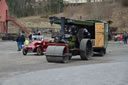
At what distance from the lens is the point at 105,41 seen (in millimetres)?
20609

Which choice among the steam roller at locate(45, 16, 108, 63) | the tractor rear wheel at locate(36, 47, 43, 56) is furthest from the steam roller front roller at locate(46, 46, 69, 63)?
the tractor rear wheel at locate(36, 47, 43, 56)

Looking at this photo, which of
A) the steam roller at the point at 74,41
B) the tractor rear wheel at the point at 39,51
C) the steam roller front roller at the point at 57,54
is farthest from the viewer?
the tractor rear wheel at the point at 39,51

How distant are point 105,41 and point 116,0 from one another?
12.5 meters

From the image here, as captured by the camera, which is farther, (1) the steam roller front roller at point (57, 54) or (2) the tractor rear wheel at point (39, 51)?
(2) the tractor rear wheel at point (39, 51)

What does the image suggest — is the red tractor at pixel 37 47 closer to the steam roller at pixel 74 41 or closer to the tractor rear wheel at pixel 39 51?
the tractor rear wheel at pixel 39 51

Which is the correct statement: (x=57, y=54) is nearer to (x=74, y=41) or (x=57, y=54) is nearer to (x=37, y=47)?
(x=74, y=41)

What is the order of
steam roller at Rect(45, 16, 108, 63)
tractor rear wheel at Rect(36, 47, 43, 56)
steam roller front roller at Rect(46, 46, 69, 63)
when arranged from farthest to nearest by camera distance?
tractor rear wheel at Rect(36, 47, 43, 56)
steam roller at Rect(45, 16, 108, 63)
steam roller front roller at Rect(46, 46, 69, 63)

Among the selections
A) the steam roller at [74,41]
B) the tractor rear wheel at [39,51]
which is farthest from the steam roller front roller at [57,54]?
the tractor rear wheel at [39,51]

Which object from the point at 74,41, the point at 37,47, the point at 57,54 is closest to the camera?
the point at 57,54

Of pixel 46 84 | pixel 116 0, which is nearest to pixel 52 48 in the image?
pixel 46 84

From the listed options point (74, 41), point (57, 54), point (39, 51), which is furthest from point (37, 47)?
point (57, 54)

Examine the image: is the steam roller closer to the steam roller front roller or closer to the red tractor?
the steam roller front roller

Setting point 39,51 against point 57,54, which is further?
point 39,51

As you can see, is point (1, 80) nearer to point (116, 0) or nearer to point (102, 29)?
point (116, 0)
